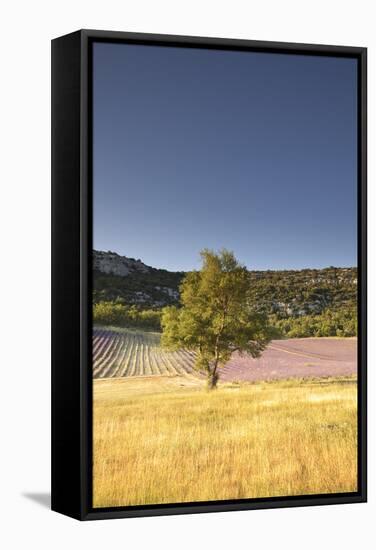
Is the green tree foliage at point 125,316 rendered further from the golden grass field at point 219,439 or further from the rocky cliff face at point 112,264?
the golden grass field at point 219,439

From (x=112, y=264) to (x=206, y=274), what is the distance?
3.59 ft

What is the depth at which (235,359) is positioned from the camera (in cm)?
1472

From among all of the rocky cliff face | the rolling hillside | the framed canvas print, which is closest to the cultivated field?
the framed canvas print

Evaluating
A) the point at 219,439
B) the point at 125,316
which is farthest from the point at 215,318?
the point at 219,439

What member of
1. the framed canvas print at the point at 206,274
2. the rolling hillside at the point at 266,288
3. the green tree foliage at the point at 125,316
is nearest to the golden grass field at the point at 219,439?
the framed canvas print at the point at 206,274

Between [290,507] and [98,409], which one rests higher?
[98,409]

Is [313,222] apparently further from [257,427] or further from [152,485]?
[152,485]

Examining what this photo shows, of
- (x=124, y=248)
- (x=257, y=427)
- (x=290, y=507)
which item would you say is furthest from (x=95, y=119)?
(x=290, y=507)

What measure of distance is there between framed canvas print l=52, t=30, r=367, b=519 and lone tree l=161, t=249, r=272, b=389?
0.06ft

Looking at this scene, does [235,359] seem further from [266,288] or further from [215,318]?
[266,288]

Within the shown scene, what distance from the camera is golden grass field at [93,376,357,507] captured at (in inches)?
552

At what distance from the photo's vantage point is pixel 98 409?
14.0 m

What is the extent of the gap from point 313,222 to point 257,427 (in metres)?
2.42

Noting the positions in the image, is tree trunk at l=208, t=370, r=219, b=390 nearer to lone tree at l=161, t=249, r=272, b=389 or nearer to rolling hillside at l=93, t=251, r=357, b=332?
lone tree at l=161, t=249, r=272, b=389
